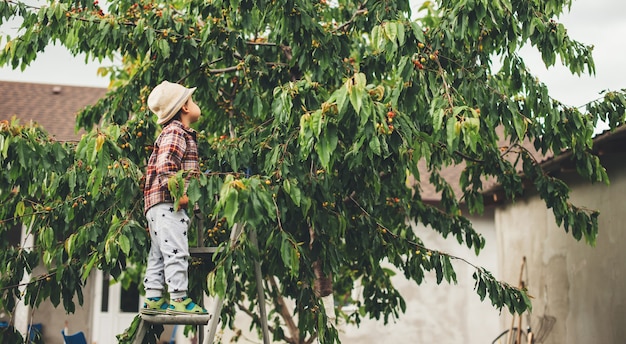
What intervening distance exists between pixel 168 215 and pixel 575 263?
6072mm

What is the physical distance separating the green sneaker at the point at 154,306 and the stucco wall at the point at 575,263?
4997mm

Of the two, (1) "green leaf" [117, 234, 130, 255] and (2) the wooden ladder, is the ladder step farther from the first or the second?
(1) "green leaf" [117, 234, 130, 255]

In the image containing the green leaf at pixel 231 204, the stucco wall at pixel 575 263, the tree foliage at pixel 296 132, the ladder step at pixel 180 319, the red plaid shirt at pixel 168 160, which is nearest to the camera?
the green leaf at pixel 231 204

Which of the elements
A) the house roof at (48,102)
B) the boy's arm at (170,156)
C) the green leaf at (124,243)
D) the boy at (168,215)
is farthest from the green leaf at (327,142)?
the house roof at (48,102)

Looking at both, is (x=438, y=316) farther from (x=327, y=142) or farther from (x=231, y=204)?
(x=231, y=204)

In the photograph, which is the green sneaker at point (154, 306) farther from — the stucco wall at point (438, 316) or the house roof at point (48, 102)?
the house roof at point (48, 102)

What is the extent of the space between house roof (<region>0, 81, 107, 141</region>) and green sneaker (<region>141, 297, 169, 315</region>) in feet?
36.0

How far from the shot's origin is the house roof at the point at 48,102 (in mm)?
15812

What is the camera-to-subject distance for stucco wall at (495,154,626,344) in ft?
26.0

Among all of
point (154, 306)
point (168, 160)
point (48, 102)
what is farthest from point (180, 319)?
point (48, 102)

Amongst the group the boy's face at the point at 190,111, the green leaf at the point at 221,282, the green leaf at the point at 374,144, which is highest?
the boy's face at the point at 190,111

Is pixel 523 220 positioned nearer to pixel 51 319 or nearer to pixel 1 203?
pixel 1 203

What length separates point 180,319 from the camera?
4.47 m

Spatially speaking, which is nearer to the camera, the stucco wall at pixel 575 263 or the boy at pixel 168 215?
the boy at pixel 168 215
